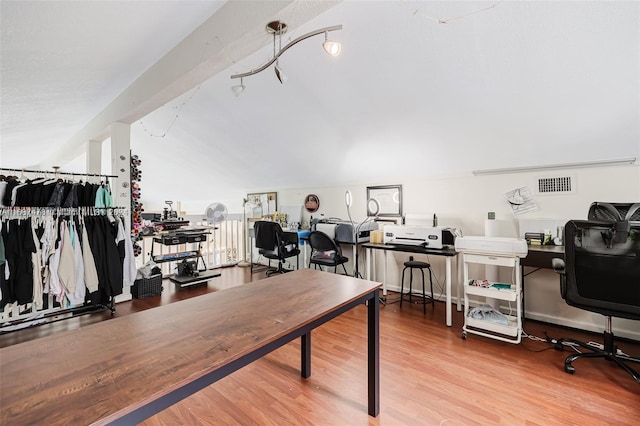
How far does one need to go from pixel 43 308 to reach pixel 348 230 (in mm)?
3447

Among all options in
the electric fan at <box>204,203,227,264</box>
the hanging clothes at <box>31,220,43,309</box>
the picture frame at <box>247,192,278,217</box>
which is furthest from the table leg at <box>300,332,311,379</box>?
the picture frame at <box>247,192,278,217</box>

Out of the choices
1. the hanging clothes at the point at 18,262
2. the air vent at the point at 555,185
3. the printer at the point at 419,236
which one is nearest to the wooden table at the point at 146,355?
the printer at the point at 419,236

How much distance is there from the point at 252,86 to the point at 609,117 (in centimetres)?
314

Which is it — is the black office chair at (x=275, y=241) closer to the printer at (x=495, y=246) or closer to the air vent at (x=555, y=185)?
the printer at (x=495, y=246)

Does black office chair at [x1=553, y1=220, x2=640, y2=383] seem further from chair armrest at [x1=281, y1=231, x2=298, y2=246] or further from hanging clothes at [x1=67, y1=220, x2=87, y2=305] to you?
hanging clothes at [x1=67, y1=220, x2=87, y2=305]

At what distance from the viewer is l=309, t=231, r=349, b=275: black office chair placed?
3.57 metres

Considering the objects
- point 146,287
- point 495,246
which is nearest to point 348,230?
point 495,246

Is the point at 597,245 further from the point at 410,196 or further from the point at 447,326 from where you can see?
the point at 410,196

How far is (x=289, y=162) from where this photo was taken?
423 cm

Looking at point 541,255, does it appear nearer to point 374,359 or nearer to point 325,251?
point 374,359

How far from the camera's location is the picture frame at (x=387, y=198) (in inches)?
151

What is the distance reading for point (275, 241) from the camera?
427 centimetres

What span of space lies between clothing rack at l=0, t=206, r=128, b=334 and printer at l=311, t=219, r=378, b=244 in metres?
2.51

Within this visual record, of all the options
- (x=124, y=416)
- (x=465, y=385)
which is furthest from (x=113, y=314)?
(x=465, y=385)
